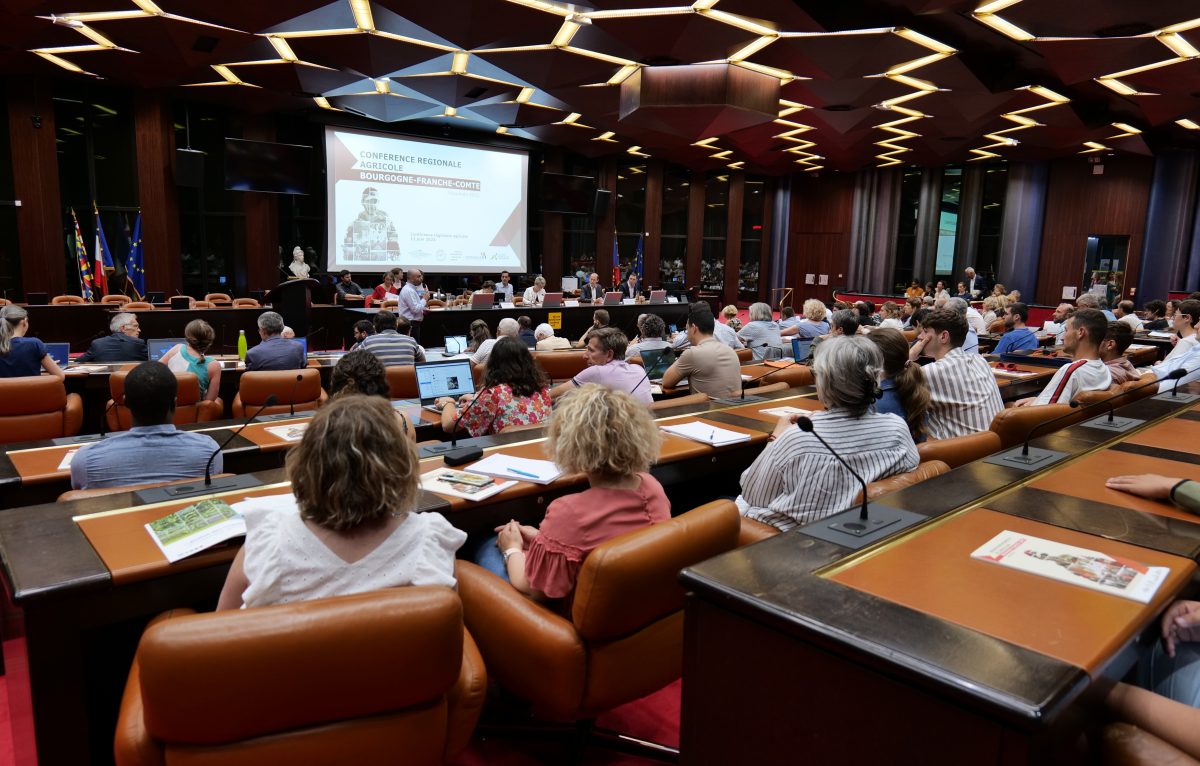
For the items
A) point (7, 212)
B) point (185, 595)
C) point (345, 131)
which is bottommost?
point (185, 595)

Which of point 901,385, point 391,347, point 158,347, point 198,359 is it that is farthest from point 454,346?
point 901,385

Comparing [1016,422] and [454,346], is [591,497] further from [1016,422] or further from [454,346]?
[454,346]

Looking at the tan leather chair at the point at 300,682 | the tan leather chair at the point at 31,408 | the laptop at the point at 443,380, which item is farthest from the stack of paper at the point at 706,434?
the tan leather chair at the point at 31,408

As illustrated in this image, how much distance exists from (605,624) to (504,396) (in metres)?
1.83

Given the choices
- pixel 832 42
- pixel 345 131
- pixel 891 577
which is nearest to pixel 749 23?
pixel 832 42

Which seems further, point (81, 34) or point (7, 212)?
point (7, 212)

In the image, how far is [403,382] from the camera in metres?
4.79

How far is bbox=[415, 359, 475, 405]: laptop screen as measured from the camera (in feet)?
14.5

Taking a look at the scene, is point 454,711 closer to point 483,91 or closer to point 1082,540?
point 1082,540

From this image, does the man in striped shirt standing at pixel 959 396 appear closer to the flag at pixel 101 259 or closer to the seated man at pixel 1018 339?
the seated man at pixel 1018 339

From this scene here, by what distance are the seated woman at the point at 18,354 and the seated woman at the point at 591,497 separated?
4458 millimetres

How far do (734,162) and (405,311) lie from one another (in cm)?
981

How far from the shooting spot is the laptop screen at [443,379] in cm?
443

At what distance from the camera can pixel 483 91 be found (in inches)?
410
